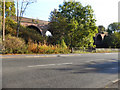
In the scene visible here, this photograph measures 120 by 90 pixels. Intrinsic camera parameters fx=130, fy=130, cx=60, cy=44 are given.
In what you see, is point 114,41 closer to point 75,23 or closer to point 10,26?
point 75,23

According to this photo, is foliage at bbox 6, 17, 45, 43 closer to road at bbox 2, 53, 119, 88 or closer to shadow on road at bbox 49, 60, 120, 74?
road at bbox 2, 53, 119, 88

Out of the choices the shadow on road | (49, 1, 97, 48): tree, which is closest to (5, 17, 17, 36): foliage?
(49, 1, 97, 48): tree

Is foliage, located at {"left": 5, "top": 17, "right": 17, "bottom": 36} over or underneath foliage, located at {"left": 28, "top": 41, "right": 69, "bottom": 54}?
over

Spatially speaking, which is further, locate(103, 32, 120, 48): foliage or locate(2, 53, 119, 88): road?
locate(103, 32, 120, 48): foliage

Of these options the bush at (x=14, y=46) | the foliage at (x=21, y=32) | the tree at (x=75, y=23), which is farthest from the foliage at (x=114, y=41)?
Answer: the bush at (x=14, y=46)

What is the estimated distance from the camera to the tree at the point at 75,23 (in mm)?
26891

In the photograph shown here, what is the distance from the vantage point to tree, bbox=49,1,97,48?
88.2 feet

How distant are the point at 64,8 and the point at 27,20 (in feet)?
43.7

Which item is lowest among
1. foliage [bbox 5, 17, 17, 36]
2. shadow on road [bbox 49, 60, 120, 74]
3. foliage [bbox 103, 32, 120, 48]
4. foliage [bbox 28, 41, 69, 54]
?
shadow on road [bbox 49, 60, 120, 74]

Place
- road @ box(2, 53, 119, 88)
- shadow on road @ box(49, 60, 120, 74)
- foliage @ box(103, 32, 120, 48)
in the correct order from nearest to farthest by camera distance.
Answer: road @ box(2, 53, 119, 88), shadow on road @ box(49, 60, 120, 74), foliage @ box(103, 32, 120, 48)

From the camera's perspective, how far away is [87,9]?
91.9 ft

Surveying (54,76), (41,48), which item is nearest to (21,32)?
(41,48)

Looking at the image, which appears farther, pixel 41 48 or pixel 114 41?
pixel 114 41

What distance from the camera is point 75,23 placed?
87.1 ft
